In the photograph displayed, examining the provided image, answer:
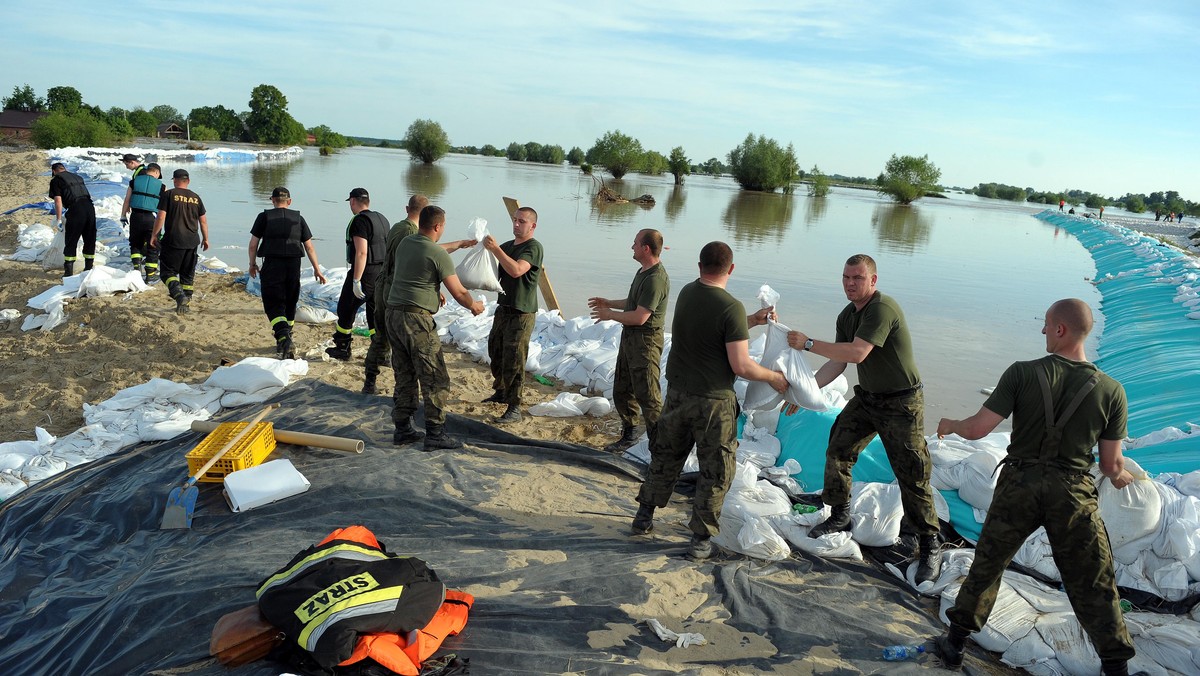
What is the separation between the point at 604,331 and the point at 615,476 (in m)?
3.28

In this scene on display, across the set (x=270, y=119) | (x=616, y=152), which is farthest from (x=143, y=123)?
(x=616, y=152)

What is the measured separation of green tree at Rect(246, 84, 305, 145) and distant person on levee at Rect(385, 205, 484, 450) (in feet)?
307

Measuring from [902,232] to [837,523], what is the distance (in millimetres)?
31760

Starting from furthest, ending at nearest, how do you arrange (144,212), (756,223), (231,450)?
(756,223) → (144,212) → (231,450)

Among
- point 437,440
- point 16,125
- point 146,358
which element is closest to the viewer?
point 437,440

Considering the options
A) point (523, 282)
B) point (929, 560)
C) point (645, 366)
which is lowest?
point (929, 560)

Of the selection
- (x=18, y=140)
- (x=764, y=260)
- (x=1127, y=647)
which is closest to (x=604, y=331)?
(x=1127, y=647)

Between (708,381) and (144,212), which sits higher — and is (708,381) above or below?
below

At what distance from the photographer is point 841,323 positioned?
4270mm

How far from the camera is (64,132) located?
44.7 metres

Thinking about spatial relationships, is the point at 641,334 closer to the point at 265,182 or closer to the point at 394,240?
the point at 394,240

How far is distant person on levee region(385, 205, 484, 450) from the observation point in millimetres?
5270

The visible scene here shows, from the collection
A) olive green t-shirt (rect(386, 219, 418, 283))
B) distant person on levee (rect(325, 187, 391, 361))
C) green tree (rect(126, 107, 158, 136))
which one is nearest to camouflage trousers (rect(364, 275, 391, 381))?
olive green t-shirt (rect(386, 219, 418, 283))

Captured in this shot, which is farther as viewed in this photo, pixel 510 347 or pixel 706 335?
pixel 510 347
